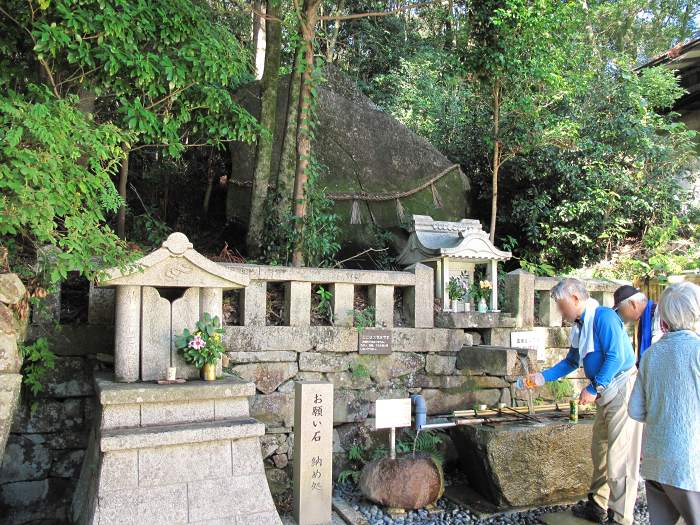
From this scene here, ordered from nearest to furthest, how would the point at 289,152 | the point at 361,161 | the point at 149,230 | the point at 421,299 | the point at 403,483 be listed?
the point at 403,483
the point at 421,299
the point at 289,152
the point at 149,230
the point at 361,161

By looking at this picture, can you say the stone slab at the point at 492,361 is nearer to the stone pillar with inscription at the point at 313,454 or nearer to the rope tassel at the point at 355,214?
the stone pillar with inscription at the point at 313,454

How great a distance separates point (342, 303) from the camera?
5367 mm

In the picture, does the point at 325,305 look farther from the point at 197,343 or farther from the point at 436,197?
the point at 436,197

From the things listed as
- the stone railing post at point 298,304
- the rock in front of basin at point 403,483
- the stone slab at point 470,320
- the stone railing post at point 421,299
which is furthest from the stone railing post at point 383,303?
the rock in front of basin at point 403,483

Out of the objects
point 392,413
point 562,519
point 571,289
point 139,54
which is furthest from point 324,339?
point 139,54

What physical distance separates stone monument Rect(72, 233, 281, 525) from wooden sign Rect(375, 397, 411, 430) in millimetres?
1257

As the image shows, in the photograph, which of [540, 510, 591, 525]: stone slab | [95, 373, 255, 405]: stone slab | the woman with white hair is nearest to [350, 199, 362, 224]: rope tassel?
[95, 373, 255, 405]: stone slab

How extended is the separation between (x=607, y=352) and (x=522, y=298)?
7.95 feet

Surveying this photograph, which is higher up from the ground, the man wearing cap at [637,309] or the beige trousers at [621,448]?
the man wearing cap at [637,309]

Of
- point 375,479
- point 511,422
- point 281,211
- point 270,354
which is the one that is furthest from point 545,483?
point 281,211

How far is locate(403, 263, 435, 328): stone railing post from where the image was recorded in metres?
5.73

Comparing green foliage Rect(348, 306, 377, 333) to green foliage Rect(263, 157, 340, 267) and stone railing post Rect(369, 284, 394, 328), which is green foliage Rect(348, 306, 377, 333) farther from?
green foliage Rect(263, 157, 340, 267)

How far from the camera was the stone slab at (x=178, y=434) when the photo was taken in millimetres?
3234

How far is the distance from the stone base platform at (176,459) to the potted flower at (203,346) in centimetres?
17
